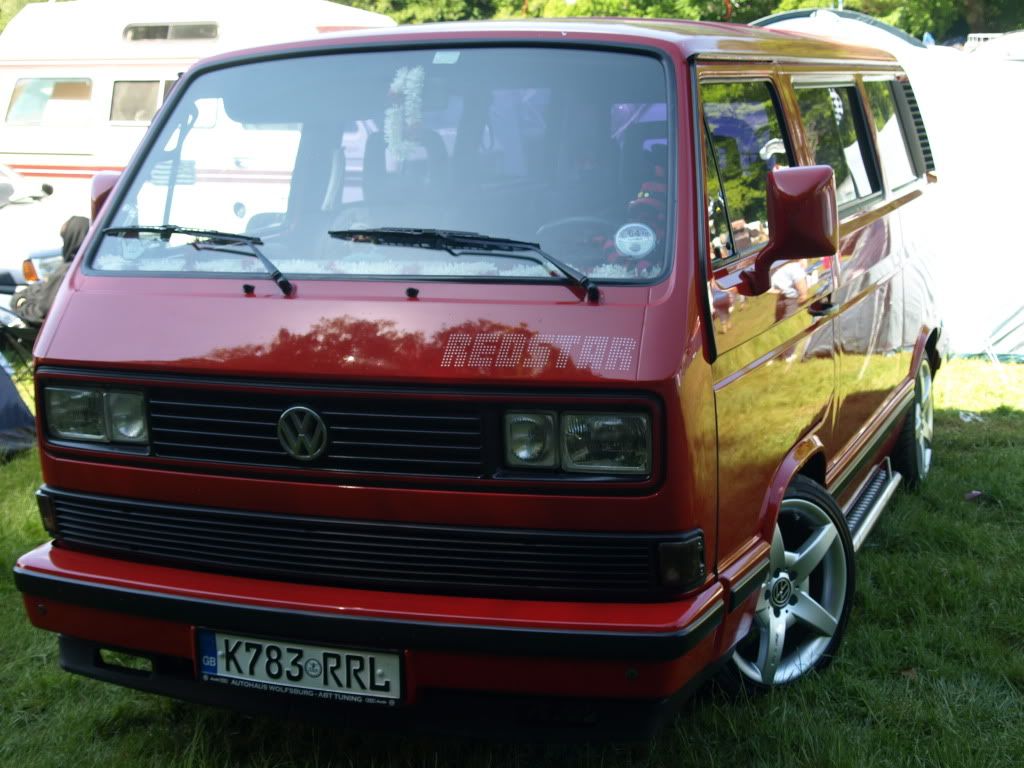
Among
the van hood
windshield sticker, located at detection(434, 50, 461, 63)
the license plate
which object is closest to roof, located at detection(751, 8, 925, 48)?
windshield sticker, located at detection(434, 50, 461, 63)

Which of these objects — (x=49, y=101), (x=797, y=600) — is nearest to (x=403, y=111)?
(x=797, y=600)

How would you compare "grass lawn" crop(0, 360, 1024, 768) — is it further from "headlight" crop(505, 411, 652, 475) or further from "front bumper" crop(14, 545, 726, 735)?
A: "headlight" crop(505, 411, 652, 475)

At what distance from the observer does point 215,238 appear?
Answer: 3619mm

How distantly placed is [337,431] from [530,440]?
1.68 ft

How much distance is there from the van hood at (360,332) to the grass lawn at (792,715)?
3.95 ft

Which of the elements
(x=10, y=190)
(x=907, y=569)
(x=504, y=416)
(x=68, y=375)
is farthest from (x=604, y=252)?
(x=10, y=190)

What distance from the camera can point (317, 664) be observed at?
3172mm

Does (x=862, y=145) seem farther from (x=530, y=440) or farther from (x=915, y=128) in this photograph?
(x=530, y=440)

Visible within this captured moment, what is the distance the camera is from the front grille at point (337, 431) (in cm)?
310

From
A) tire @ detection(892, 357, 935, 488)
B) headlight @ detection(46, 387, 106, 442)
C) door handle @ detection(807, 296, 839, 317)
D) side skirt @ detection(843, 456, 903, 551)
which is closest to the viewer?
headlight @ detection(46, 387, 106, 442)

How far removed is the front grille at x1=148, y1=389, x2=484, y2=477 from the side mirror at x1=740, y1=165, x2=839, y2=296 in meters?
1.00

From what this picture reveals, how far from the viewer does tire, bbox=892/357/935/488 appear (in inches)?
247

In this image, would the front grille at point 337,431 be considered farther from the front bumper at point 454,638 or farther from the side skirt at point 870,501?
the side skirt at point 870,501

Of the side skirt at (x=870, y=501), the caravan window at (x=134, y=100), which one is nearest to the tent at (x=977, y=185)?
the side skirt at (x=870, y=501)
